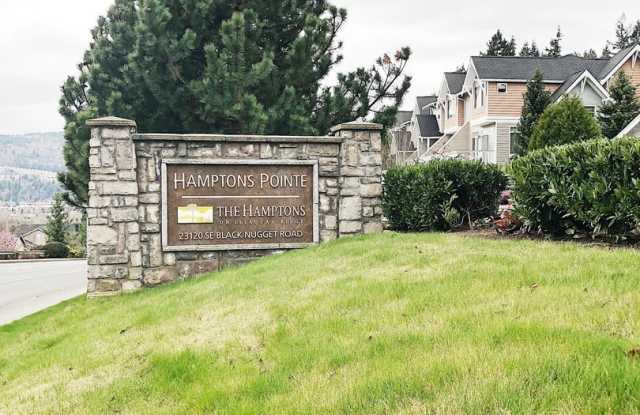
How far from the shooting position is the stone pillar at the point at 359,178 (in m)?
10.1

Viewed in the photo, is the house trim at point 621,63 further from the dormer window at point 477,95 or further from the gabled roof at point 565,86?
the dormer window at point 477,95

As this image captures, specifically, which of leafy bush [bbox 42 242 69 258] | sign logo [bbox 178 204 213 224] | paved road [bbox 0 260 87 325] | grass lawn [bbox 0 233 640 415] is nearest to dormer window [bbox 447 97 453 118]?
leafy bush [bbox 42 242 69 258]

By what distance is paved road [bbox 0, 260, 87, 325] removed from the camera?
36.1 feet

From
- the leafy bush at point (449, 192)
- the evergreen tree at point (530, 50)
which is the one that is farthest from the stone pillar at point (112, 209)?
the evergreen tree at point (530, 50)

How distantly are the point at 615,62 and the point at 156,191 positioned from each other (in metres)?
30.6

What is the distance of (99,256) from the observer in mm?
9320

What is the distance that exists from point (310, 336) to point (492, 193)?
21.8 feet

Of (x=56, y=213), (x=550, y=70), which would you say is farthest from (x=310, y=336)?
(x=56, y=213)

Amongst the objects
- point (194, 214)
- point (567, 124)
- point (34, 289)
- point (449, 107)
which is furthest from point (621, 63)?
point (34, 289)

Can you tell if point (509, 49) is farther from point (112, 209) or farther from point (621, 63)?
point (112, 209)

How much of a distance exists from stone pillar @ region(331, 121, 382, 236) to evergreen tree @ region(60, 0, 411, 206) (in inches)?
138

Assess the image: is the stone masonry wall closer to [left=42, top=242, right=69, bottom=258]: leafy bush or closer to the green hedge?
the green hedge

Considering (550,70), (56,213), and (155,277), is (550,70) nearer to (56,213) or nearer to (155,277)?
(155,277)

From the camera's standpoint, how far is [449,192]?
32.3 ft
